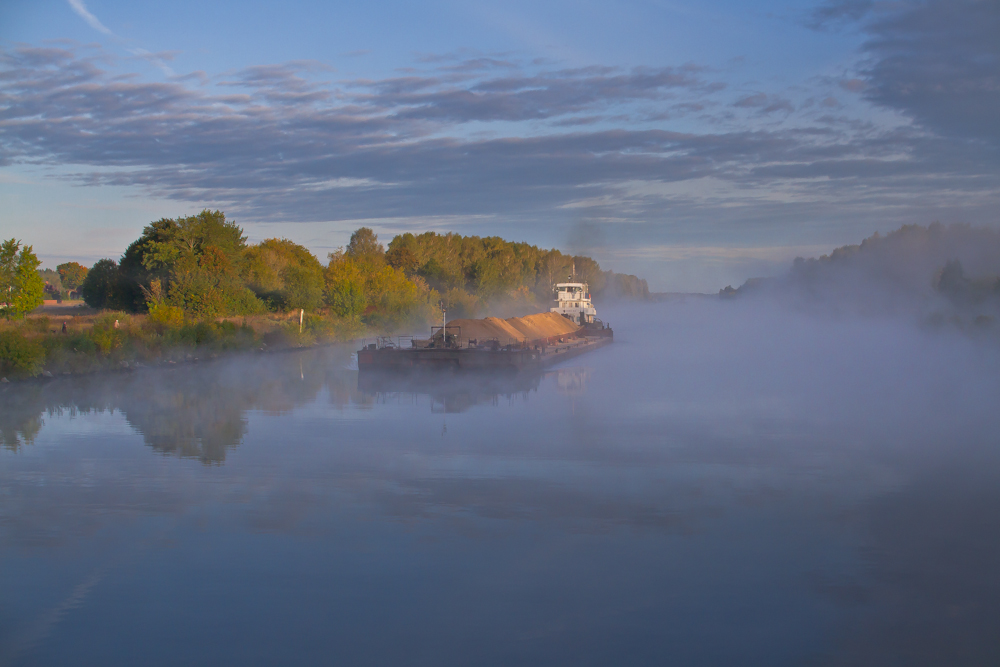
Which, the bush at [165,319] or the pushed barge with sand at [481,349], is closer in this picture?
the pushed barge with sand at [481,349]

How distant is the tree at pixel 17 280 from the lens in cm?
3123

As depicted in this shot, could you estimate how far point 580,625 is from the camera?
19.1 feet

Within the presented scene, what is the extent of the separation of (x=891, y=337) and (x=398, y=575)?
4958 centimetres

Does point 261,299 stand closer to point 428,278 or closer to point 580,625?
point 428,278

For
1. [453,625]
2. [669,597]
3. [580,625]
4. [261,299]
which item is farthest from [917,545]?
[261,299]

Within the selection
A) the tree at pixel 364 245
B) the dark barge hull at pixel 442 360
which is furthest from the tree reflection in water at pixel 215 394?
the tree at pixel 364 245

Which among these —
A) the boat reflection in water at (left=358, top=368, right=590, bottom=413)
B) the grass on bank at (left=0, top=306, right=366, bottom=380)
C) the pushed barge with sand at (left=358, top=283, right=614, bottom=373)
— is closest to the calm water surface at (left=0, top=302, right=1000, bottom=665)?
the boat reflection in water at (left=358, top=368, right=590, bottom=413)

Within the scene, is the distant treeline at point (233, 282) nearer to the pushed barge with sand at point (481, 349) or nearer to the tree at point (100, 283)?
the tree at point (100, 283)

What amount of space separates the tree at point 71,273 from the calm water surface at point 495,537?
124 metres

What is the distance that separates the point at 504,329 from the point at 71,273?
121371mm

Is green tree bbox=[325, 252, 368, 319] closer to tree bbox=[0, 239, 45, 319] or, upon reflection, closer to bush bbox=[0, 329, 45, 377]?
tree bbox=[0, 239, 45, 319]

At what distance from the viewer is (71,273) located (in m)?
132

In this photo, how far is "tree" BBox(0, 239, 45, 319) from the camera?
1230 inches

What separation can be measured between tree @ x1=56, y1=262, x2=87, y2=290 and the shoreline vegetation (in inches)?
2643
